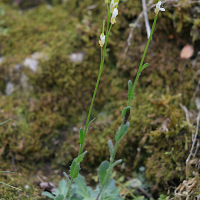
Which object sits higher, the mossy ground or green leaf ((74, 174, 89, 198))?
the mossy ground

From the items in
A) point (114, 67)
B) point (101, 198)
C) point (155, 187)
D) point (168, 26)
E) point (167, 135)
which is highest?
point (168, 26)

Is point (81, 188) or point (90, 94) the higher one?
point (90, 94)

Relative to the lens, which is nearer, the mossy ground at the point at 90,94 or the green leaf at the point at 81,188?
the green leaf at the point at 81,188

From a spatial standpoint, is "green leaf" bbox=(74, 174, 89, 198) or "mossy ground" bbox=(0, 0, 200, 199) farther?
"mossy ground" bbox=(0, 0, 200, 199)

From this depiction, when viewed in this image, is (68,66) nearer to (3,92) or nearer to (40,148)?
(3,92)

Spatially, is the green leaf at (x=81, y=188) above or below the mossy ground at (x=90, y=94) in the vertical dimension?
below

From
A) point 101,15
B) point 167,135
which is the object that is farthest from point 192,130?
point 101,15

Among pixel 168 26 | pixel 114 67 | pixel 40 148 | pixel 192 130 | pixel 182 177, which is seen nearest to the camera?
pixel 182 177

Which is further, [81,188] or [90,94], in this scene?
[90,94]
